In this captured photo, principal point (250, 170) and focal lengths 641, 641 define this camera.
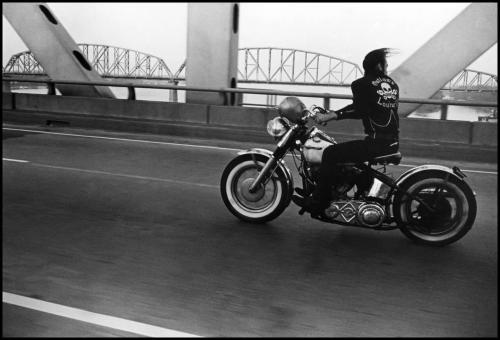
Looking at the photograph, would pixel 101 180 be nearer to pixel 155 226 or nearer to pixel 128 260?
pixel 155 226

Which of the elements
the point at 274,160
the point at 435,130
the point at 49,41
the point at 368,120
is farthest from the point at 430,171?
the point at 49,41

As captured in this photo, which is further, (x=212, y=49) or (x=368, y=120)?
(x=212, y=49)

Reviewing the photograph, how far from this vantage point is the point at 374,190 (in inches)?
224

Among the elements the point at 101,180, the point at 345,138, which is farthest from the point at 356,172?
the point at 345,138

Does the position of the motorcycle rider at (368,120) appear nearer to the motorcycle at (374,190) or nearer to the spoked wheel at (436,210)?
the motorcycle at (374,190)

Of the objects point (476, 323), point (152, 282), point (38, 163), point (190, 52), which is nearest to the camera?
point (476, 323)

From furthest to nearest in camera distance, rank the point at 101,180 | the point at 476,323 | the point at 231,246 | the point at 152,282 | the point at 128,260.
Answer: the point at 101,180 < the point at 231,246 < the point at 128,260 < the point at 152,282 < the point at 476,323

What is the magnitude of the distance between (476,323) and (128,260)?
2582mm

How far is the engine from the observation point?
559 cm

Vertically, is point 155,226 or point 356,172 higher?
point 356,172

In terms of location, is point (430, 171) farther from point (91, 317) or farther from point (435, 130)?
point (435, 130)

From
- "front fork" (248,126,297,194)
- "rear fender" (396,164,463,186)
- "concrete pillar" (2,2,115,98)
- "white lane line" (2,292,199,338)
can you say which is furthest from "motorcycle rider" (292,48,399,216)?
"concrete pillar" (2,2,115,98)

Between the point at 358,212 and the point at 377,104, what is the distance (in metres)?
0.95

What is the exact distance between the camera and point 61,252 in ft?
16.9
